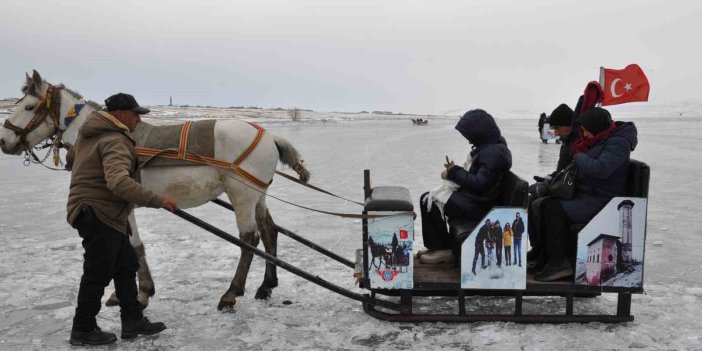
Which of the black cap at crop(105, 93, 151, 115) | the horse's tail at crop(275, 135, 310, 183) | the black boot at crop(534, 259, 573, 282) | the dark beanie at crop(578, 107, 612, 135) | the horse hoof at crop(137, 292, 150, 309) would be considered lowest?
the horse hoof at crop(137, 292, 150, 309)

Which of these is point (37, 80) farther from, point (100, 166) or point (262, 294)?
point (262, 294)

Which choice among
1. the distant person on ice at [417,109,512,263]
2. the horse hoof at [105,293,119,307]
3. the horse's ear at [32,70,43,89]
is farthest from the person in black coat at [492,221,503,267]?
the horse's ear at [32,70,43,89]

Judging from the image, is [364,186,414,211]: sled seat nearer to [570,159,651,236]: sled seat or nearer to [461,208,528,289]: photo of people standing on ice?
[461,208,528,289]: photo of people standing on ice

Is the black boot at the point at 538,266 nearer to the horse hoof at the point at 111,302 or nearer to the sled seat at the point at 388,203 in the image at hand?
the sled seat at the point at 388,203

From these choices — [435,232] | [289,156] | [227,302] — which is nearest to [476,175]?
[435,232]

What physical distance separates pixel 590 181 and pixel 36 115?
4.95 m

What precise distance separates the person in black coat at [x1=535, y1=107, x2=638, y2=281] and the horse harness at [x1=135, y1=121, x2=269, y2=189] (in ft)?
8.62

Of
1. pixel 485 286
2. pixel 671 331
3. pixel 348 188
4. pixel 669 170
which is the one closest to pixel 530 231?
pixel 485 286

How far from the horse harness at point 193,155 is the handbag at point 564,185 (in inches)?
103

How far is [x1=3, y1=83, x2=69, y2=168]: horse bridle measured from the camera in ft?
16.3

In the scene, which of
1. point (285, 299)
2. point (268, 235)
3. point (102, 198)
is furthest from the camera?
point (268, 235)

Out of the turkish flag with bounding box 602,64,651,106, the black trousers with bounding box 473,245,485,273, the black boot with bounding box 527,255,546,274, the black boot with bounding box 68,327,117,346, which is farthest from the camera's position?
the turkish flag with bounding box 602,64,651,106

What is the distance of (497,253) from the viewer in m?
4.20

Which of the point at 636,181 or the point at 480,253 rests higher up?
the point at 636,181
